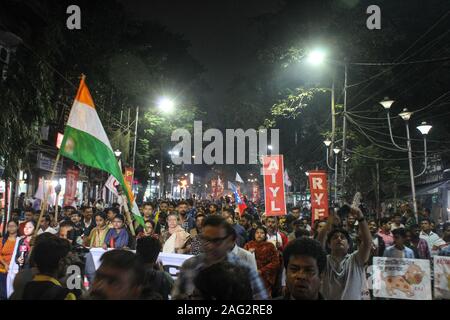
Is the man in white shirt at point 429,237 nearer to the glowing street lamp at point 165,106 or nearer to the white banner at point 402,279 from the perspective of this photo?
the white banner at point 402,279

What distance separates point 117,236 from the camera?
826cm

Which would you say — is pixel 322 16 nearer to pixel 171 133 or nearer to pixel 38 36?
pixel 171 133

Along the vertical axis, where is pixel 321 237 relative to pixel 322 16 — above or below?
below

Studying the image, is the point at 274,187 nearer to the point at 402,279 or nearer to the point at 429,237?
the point at 402,279

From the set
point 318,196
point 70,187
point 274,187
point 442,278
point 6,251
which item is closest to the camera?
point 442,278

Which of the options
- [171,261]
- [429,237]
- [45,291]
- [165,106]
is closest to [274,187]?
[171,261]

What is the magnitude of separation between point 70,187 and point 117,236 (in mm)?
4974

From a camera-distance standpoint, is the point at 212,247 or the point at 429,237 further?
the point at 429,237

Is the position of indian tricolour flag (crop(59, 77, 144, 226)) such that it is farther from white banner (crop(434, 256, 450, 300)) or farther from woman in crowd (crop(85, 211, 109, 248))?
white banner (crop(434, 256, 450, 300))
